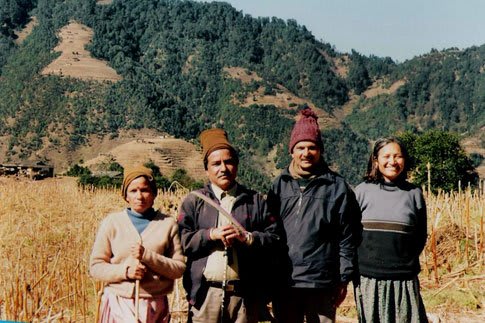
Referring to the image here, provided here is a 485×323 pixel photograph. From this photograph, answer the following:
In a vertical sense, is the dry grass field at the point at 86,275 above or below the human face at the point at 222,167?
below

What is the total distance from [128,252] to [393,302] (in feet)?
4.19

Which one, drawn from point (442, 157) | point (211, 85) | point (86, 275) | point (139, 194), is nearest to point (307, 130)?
point (139, 194)

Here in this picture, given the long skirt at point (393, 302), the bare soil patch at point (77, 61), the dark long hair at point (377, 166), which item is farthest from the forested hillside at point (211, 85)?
the long skirt at point (393, 302)

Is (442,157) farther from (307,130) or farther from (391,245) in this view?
(307,130)

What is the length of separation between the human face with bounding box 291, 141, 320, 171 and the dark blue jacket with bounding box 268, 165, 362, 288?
0.07m

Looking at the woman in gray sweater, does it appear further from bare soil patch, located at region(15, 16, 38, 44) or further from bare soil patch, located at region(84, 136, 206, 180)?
bare soil patch, located at region(15, 16, 38, 44)

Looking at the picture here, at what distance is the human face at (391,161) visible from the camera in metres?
2.75

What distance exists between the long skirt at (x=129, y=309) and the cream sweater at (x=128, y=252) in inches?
1.2

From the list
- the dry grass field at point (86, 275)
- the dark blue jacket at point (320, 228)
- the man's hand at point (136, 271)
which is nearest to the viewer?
the man's hand at point (136, 271)

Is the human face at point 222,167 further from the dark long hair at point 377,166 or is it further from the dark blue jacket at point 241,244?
the dark long hair at point 377,166

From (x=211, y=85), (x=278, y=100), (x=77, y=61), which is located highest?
(x=77, y=61)

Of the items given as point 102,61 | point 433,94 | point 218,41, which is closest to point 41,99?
point 102,61

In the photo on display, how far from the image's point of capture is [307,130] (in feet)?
8.48

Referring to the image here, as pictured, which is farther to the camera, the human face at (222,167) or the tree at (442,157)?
the tree at (442,157)
